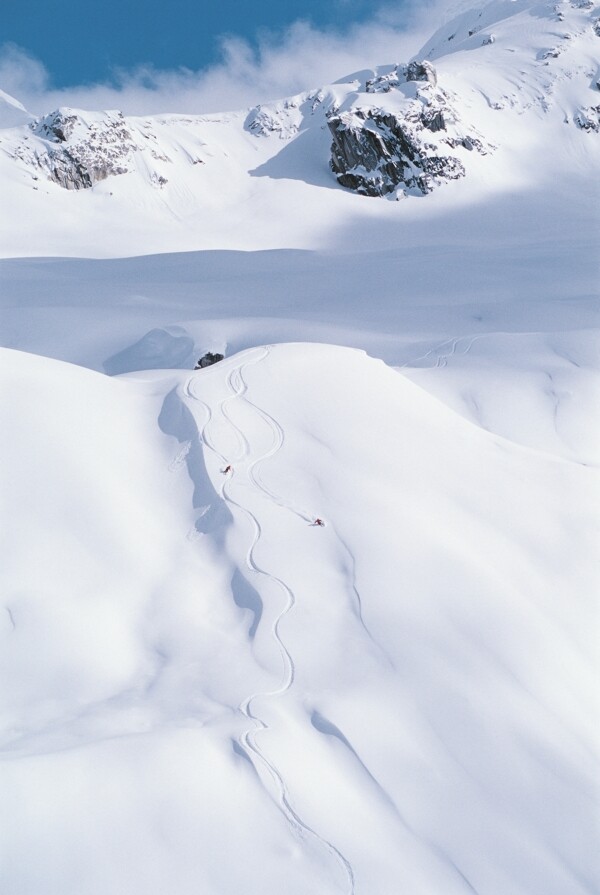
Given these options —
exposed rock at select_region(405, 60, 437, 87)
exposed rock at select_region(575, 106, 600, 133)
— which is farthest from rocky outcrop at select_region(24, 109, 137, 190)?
exposed rock at select_region(575, 106, 600, 133)

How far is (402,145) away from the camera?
58750 mm

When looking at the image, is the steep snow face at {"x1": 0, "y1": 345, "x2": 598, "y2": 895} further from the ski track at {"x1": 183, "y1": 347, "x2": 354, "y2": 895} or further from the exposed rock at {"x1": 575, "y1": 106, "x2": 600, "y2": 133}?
the exposed rock at {"x1": 575, "y1": 106, "x2": 600, "y2": 133}

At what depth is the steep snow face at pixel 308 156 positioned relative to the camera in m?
48.8

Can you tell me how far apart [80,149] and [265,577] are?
55.2 metres

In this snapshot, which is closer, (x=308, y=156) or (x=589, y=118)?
(x=308, y=156)

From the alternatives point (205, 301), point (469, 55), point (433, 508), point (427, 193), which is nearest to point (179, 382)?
point (433, 508)

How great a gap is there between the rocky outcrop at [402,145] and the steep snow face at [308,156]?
4.8 inches

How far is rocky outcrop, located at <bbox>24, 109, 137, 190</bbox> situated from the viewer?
53844 millimetres

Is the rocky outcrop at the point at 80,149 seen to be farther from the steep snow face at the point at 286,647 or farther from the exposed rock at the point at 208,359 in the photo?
the steep snow face at the point at 286,647

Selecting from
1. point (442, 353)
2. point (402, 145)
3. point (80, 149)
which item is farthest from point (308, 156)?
point (442, 353)

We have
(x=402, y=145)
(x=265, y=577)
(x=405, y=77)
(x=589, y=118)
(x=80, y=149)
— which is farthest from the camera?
(x=405, y=77)

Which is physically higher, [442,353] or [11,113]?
[442,353]

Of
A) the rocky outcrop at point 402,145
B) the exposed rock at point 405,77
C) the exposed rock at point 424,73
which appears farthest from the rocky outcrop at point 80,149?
the exposed rock at point 424,73

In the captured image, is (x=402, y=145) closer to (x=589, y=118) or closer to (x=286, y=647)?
(x=589, y=118)
